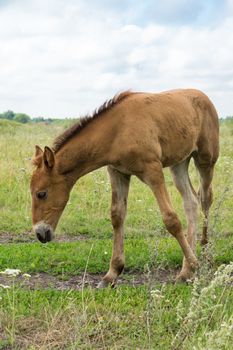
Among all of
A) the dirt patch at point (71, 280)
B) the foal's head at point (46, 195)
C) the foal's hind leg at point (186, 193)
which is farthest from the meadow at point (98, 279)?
the foal's head at point (46, 195)

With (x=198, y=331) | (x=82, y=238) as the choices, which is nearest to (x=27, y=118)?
(x=82, y=238)

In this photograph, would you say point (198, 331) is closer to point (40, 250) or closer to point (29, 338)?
point (29, 338)

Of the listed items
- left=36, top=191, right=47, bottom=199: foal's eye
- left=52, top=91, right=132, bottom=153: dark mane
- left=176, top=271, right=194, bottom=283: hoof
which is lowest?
left=176, top=271, right=194, bottom=283: hoof

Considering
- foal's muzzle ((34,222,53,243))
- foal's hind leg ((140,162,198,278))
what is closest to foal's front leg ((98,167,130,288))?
foal's hind leg ((140,162,198,278))

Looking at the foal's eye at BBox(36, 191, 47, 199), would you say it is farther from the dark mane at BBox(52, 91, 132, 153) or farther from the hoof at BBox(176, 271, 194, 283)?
the hoof at BBox(176, 271, 194, 283)

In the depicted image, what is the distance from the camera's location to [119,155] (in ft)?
23.6

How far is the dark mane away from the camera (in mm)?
7422

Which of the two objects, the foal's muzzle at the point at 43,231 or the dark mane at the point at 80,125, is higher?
the dark mane at the point at 80,125

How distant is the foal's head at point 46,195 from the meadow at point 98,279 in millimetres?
586

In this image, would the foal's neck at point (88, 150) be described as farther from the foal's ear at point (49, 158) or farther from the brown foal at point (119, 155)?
the foal's ear at point (49, 158)

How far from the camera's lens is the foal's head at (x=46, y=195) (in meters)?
7.19

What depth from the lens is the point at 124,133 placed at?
7.22m

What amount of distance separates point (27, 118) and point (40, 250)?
255 feet

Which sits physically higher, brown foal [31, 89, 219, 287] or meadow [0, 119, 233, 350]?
brown foal [31, 89, 219, 287]
